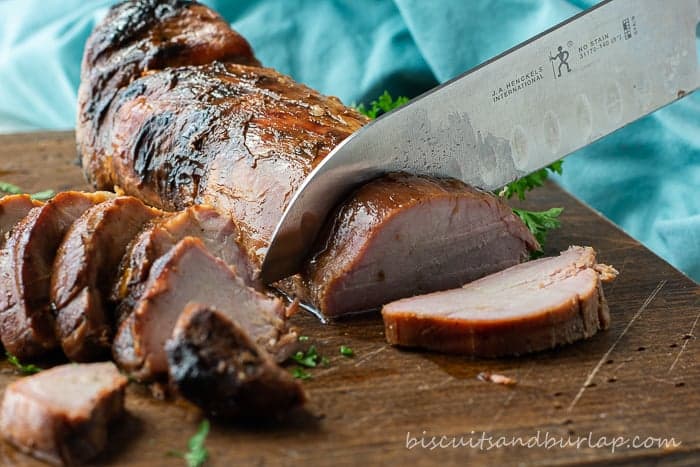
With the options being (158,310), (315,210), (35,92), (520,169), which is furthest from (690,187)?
(35,92)

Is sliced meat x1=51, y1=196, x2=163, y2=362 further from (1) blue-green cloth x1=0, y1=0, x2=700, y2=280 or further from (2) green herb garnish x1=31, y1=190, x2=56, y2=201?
(1) blue-green cloth x1=0, y1=0, x2=700, y2=280

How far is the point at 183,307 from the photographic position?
3.53 meters

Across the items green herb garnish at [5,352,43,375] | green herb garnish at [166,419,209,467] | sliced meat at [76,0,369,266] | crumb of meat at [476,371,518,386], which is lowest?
crumb of meat at [476,371,518,386]

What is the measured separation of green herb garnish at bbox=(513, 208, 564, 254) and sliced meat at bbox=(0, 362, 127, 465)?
253 cm

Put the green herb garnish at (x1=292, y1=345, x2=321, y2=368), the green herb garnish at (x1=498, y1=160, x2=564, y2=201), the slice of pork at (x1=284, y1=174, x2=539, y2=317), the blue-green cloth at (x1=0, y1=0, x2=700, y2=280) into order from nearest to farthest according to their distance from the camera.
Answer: the green herb garnish at (x1=292, y1=345, x2=321, y2=368) → the slice of pork at (x1=284, y1=174, x2=539, y2=317) → the green herb garnish at (x1=498, y1=160, x2=564, y2=201) → the blue-green cloth at (x1=0, y1=0, x2=700, y2=280)

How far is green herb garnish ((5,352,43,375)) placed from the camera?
3648 mm

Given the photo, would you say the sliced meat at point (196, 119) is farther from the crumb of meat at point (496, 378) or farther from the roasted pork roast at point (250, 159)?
the crumb of meat at point (496, 378)

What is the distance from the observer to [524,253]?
176 inches

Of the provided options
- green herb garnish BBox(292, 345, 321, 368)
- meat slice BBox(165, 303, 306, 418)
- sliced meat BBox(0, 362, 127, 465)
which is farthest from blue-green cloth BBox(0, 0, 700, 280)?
sliced meat BBox(0, 362, 127, 465)

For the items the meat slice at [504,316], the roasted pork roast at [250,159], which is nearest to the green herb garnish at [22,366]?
the roasted pork roast at [250,159]

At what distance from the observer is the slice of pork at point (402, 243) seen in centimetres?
411

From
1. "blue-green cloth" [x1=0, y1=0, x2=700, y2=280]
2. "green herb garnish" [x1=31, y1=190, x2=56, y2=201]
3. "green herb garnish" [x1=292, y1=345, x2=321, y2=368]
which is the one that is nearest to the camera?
"green herb garnish" [x1=292, y1=345, x2=321, y2=368]

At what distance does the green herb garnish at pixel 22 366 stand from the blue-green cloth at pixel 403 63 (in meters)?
3.69

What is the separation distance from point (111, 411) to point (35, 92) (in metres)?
5.53
